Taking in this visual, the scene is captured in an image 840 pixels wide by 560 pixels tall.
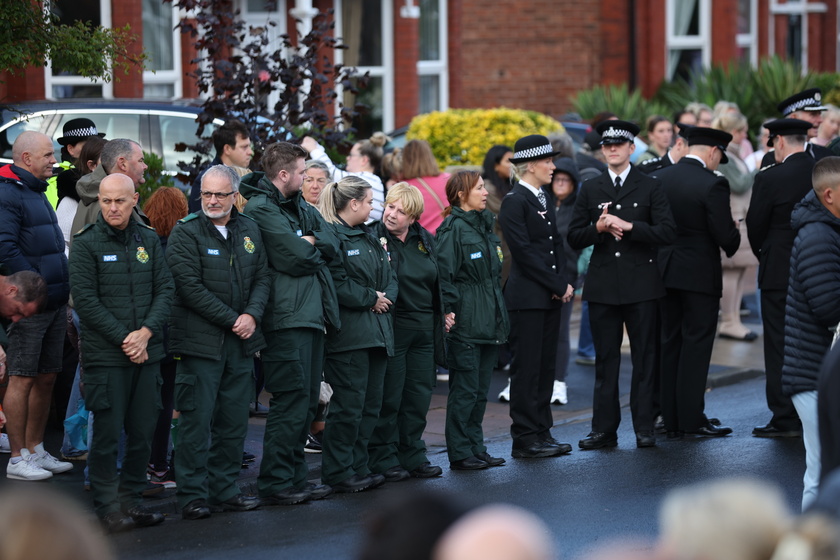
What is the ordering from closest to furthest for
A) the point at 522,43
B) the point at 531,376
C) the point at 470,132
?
the point at 531,376
the point at 470,132
the point at 522,43

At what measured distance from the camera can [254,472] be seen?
8508mm

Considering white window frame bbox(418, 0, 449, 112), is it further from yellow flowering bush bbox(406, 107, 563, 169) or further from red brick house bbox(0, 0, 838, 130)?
yellow flowering bush bbox(406, 107, 563, 169)

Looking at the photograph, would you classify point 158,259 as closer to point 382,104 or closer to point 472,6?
point 382,104

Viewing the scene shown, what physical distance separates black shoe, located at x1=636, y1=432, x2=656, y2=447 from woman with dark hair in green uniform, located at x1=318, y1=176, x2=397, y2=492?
6.64ft

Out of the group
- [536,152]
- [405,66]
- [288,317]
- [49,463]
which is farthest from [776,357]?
[405,66]

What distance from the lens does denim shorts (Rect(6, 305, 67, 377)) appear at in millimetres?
8109

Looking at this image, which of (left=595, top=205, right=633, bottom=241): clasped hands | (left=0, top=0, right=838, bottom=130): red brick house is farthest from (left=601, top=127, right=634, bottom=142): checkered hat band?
(left=0, top=0, right=838, bottom=130): red brick house

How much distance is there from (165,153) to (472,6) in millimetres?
10258

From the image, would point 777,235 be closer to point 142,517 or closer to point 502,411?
point 502,411

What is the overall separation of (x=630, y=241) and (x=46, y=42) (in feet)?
14.3

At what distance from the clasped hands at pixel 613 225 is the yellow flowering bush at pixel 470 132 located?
222 inches

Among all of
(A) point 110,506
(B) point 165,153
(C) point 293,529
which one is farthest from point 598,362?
(B) point 165,153

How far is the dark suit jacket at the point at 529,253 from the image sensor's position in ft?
29.4

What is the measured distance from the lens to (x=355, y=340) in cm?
800
